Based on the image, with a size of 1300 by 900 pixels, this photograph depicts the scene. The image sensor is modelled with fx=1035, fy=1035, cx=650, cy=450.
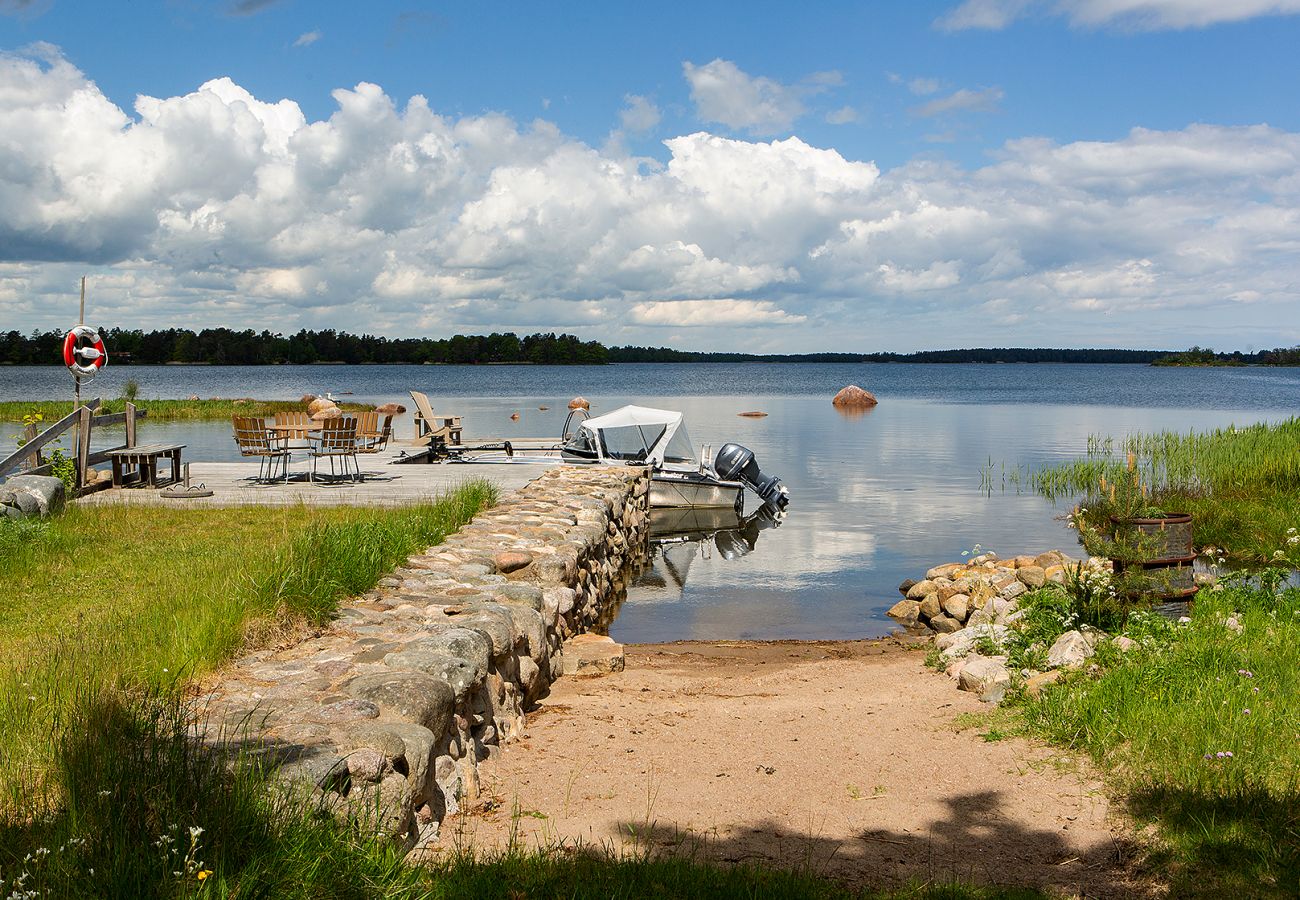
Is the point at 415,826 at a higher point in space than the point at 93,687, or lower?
lower

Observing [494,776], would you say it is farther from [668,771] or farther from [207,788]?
[207,788]

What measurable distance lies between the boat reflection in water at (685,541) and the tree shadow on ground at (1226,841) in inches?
415

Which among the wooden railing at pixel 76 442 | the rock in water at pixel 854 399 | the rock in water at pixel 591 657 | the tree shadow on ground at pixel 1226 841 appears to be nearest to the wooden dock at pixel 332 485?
the wooden railing at pixel 76 442

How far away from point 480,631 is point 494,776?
96cm

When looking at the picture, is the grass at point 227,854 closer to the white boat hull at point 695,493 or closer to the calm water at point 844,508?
the calm water at point 844,508

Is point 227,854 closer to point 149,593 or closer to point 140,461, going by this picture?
point 149,593

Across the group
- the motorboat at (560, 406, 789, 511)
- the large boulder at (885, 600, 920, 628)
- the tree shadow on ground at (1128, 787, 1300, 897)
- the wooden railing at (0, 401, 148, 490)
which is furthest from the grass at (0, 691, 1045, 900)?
the motorboat at (560, 406, 789, 511)

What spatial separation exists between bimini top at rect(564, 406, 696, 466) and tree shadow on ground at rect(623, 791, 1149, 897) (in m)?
17.8

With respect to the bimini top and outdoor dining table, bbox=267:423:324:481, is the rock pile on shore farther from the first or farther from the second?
outdoor dining table, bbox=267:423:324:481

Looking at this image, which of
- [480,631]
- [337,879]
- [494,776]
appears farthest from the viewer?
[480,631]

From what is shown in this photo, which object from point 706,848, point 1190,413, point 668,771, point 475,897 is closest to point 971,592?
point 668,771

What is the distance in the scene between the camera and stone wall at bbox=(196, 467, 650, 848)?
4070 mm

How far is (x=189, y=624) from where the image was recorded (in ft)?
18.7

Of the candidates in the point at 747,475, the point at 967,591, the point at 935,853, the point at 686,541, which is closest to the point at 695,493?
the point at 747,475
